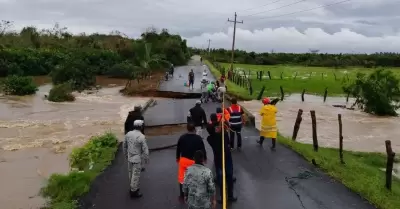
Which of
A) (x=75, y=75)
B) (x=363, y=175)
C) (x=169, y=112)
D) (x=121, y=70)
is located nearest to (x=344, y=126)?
(x=169, y=112)

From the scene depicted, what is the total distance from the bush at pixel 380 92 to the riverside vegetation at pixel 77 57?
822 inches

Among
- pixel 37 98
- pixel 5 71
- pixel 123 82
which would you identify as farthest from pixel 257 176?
pixel 5 71

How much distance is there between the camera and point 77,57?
45781 mm

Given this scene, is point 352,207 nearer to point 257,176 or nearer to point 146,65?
point 257,176

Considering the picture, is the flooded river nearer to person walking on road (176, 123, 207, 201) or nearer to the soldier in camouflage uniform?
the soldier in camouflage uniform

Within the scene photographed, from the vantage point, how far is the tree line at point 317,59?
3292 inches

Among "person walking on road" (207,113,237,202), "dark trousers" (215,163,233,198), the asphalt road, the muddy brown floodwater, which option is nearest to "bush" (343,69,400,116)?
the muddy brown floodwater

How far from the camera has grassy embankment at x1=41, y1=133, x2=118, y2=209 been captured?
921 cm

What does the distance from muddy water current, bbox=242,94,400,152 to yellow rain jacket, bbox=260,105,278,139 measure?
6860 mm

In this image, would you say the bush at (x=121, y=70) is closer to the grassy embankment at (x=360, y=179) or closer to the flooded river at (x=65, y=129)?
the flooded river at (x=65, y=129)

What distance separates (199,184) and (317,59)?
86.9 m

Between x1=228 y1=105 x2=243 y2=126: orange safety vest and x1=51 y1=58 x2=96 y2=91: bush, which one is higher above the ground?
x1=228 y1=105 x2=243 y2=126: orange safety vest

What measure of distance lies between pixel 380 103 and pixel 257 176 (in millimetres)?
20945

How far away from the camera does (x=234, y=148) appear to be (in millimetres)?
12734
